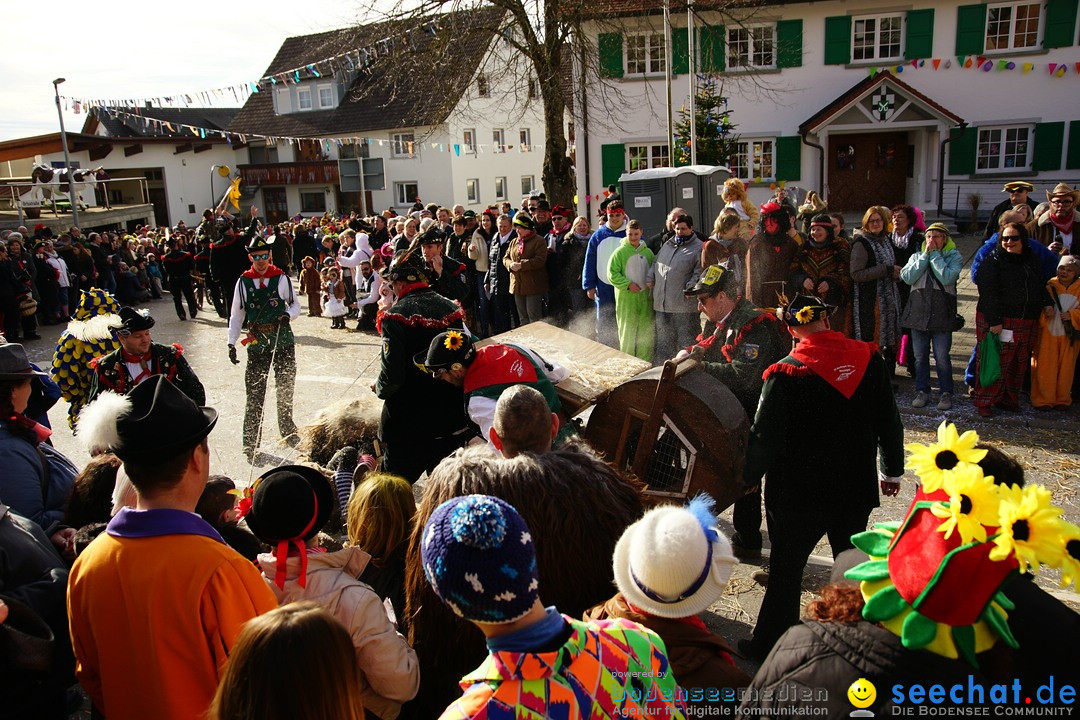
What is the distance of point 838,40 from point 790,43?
135 cm

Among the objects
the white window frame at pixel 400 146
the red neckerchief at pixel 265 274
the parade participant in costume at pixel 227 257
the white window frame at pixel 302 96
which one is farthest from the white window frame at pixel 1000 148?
the white window frame at pixel 302 96

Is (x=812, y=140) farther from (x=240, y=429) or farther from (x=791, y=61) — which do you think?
(x=240, y=429)

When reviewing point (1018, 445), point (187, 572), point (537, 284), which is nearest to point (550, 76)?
point (537, 284)

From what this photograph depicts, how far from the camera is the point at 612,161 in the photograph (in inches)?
948

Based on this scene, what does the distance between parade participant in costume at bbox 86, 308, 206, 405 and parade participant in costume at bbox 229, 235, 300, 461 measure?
5.34 feet

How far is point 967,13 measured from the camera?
2153 cm

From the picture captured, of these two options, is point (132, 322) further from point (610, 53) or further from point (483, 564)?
point (610, 53)

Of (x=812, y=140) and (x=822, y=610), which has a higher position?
(x=812, y=140)

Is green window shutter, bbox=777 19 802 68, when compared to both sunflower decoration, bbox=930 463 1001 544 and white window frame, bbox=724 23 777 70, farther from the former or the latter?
sunflower decoration, bbox=930 463 1001 544

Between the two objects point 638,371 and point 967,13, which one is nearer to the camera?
point 638,371

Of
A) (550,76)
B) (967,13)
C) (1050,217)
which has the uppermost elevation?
(967,13)

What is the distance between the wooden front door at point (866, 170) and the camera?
24.1 meters

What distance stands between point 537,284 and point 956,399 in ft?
16.9

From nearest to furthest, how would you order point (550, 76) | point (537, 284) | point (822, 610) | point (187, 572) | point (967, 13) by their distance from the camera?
point (822, 610) → point (187, 572) → point (537, 284) → point (550, 76) → point (967, 13)
